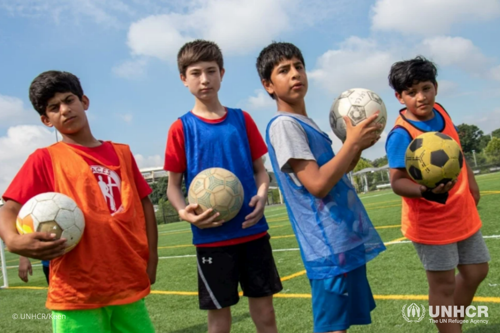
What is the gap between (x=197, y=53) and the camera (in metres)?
3.30

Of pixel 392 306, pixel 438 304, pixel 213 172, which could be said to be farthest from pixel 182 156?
pixel 392 306

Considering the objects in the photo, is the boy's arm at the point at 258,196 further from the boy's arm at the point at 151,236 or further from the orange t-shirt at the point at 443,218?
the orange t-shirt at the point at 443,218

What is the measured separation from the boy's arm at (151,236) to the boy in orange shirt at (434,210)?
1.70m

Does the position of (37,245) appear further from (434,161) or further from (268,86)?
(434,161)

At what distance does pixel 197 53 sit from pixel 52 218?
1550 millimetres

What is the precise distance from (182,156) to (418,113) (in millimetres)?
1792

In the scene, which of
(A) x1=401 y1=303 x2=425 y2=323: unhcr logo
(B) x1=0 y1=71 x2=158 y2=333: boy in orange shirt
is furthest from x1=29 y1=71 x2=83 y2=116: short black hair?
(A) x1=401 y1=303 x2=425 y2=323: unhcr logo

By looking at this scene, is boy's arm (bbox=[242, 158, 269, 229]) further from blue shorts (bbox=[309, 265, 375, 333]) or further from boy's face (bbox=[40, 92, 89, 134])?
boy's face (bbox=[40, 92, 89, 134])

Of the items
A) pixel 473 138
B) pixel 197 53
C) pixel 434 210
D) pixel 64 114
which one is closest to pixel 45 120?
pixel 64 114

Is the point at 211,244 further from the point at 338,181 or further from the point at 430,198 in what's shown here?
the point at 430,198

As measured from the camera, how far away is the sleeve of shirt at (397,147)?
11.1 feet

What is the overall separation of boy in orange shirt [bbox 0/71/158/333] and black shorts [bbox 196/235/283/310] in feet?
1.30

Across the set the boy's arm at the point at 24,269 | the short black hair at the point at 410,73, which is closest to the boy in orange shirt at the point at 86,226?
the boy's arm at the point at 24,269

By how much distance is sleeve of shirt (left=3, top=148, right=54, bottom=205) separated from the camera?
2588 mm
